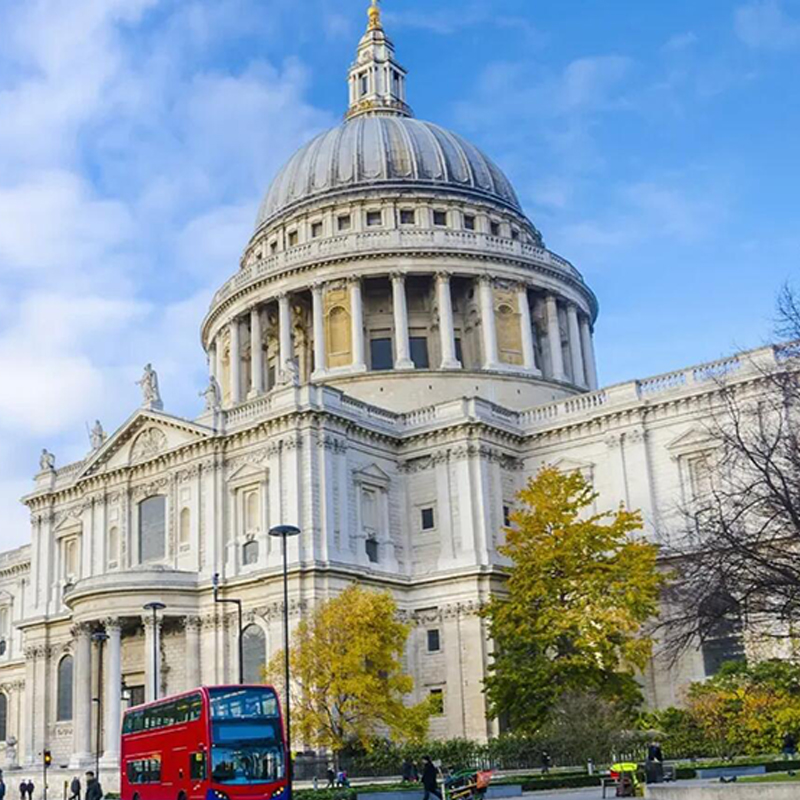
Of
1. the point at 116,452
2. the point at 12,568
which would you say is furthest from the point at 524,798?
the point at 12,568

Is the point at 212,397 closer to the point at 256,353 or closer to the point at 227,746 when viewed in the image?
the point at 256,353

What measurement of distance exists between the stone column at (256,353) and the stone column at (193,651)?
904 inches

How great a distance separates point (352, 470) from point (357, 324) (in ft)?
52.5

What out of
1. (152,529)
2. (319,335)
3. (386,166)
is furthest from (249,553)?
(386,166)

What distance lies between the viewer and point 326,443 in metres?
59.6

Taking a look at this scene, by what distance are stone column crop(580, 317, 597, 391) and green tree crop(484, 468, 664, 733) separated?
31.1 m

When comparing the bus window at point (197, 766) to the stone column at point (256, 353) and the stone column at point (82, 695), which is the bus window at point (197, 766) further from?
the stone column at point (256, 353)

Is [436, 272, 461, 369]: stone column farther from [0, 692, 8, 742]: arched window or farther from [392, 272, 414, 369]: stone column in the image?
[0, 692, 8, 742]: arched window

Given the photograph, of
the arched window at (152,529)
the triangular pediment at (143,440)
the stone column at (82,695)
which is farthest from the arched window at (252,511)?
the stone column at (82,695)

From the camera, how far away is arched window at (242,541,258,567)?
60125 mm

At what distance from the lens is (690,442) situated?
59.1m

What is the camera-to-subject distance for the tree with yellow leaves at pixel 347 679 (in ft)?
163

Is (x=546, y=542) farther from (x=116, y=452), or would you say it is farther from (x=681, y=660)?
(x=116, y=452)

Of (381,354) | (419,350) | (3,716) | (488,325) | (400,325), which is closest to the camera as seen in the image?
(400,325)
